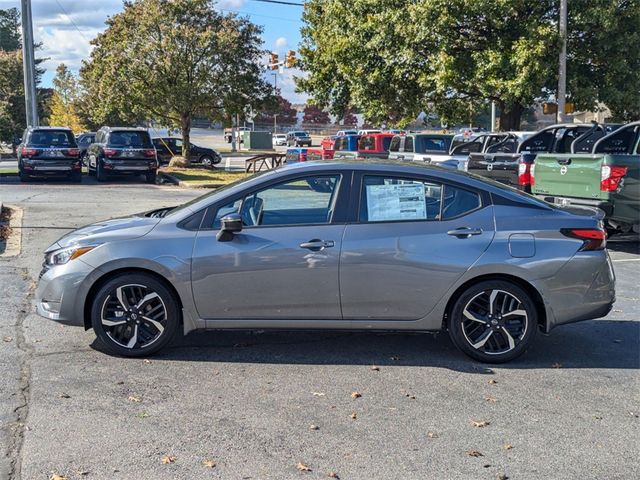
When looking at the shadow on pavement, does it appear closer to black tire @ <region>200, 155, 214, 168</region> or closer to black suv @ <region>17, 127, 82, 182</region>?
black suv @ <region>17, 127, 82, 182</region>

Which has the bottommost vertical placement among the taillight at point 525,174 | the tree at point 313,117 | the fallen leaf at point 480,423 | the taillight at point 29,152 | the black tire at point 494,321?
the fallen leaf at point 480,423

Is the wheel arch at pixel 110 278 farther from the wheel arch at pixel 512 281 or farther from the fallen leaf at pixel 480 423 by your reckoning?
the fallen leaf at pixel 480 423

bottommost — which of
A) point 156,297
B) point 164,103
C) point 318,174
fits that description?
point 156,297

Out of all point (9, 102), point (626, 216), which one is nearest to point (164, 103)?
point (9, 102)

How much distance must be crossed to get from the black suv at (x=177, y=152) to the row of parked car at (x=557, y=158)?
1589cm

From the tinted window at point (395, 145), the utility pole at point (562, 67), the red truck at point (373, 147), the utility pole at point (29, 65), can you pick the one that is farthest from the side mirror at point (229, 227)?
the utility pole at point (29, 65)

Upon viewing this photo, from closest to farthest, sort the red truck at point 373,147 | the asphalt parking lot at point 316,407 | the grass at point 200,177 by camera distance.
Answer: the asphalt parking lot at point 316,407
the red truck at point 373,147
the grass at point 200,177

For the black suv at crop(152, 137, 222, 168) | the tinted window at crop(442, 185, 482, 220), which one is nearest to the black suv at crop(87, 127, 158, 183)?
the black suv at crop(152, 137, 222, 168)

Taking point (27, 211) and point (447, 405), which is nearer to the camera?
point (447, 405)

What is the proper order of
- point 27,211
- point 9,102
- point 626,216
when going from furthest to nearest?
point 9,102, point 27,211, point 626,216

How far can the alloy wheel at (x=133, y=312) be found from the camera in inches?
225

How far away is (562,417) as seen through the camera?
4.76 meters

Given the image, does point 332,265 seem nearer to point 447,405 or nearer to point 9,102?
point 447,405

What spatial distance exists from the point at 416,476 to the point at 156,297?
2672mm
